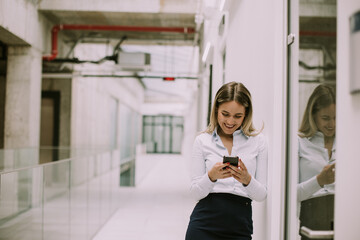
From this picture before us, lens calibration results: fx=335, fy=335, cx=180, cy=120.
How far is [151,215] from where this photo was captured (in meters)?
5.57

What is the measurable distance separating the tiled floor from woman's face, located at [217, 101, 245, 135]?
3.19m

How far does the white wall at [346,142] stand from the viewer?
0.93 meters

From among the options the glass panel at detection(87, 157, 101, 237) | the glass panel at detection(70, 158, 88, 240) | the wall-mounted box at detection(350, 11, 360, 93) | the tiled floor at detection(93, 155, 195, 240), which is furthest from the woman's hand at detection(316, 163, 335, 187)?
the glass panel at detection(87, 157, 101, 237)

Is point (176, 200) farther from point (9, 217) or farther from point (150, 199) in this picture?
point (9, 217)

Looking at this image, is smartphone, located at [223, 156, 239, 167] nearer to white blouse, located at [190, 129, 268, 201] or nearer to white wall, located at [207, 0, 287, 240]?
white blouse, located at [190, 129, 268, 201]

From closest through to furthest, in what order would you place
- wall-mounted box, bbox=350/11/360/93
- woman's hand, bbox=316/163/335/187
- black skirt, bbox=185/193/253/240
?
wall-mounted box, bbox=350/11/360/93
woman's hand, bbox=316/163/335/187
black skirt, bbox=185/193/253/240

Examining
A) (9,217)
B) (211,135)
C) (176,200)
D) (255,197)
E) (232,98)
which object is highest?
(232,98)

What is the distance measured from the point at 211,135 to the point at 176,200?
5.59m

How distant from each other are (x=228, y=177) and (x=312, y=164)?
343 mm

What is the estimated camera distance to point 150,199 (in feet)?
22.7

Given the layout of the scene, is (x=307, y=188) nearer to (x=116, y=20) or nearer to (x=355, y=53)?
(x=355, y=53)

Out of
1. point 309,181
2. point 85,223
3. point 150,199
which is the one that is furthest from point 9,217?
point 150,199

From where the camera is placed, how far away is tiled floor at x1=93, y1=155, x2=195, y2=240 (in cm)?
447

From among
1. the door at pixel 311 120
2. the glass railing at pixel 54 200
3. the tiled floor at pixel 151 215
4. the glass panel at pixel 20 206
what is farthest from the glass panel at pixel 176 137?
the door at pixel 311 120
